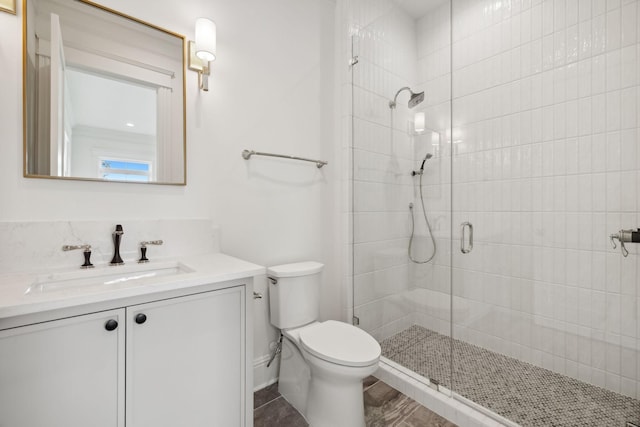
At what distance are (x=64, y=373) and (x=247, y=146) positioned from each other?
125cm

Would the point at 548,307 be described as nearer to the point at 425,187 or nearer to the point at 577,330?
the point at 577,330

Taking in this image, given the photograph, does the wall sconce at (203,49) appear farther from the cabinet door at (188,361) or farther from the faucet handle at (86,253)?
the cabinet door at (188,361)

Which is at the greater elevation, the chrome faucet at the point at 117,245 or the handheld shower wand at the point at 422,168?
the handheld shower wand at the point at 422,168

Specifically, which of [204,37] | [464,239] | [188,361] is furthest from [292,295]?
[204,37]

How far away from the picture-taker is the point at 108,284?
0.93 meters

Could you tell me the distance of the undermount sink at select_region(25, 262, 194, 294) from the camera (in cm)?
100

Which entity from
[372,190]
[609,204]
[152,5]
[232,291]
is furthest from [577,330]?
[152,5]

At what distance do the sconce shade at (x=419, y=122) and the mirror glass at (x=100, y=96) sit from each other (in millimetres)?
1534

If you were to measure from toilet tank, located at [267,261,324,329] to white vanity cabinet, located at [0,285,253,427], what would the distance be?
461 mm

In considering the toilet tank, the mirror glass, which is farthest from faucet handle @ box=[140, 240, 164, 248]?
the toilet tank

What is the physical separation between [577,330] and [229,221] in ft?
7.12

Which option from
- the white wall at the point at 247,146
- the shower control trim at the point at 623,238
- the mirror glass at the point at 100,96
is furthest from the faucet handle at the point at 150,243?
the shower control trim at the point at 623,238

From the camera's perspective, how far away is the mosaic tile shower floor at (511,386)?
1432 mm

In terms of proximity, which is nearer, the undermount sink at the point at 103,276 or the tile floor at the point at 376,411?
the undermount sink at the point at 103,276
